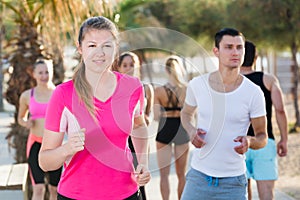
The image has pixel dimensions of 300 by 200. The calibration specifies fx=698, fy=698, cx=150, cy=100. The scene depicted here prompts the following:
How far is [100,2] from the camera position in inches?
321

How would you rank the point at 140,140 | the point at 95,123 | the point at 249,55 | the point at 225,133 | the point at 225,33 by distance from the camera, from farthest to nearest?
the point at 249,55 < the point at 225,33 < the point at 225,133 < the point at 140,140 < the point at 95,123

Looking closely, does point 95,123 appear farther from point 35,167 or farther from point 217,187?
point 35,167

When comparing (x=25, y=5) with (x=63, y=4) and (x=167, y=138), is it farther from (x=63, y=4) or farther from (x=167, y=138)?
Answer: (x=167, y=138)

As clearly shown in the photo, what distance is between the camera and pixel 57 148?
3.27 m

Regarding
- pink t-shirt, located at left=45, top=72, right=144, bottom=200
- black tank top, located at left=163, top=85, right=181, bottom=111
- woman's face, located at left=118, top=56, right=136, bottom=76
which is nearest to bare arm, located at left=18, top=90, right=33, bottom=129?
woman's face, located at left=118, top=56, right=136, bottom=76

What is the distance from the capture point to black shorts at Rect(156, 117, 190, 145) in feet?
22.8

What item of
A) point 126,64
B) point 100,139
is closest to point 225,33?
point 100,139

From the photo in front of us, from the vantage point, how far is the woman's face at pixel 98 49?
10.8ft

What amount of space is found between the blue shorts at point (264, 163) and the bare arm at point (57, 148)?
318 cm

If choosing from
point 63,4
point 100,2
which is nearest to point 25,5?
point 63,4

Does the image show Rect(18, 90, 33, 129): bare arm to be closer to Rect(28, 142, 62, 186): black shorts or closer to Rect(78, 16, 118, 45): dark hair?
Rect(28, 142, 62, 186): black shorts

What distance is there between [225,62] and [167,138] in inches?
93.6

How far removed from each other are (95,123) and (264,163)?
127 inches

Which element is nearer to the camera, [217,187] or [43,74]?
[217,187]
